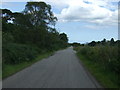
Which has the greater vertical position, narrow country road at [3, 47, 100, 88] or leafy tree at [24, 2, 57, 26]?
leafy tree at [24, 2, 57, 26]

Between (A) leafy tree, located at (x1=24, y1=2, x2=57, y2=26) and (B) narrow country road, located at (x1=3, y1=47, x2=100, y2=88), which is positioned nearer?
(B) narrow country road, located at (x1=3, y1=47, x2=100, y2=88)

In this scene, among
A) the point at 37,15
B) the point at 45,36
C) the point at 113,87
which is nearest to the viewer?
the point at 113,87

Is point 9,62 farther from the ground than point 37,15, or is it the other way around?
point 37,15

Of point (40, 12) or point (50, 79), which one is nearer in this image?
point (50, 79)

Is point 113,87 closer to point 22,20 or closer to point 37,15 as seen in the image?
point 22,20

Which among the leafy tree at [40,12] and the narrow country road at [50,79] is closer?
the narrow country road at [50,79]

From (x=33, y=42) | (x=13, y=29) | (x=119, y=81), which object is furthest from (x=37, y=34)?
(x=119, y=81)

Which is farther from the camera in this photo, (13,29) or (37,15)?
(37,15)

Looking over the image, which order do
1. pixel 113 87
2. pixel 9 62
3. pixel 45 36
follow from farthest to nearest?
pixel 45 36, pixel 9 62, pixel 113 87

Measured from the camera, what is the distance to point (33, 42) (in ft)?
162

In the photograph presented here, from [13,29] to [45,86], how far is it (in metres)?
39.8

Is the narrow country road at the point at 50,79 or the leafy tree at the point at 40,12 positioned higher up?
the leafy tree at the point at 40,12

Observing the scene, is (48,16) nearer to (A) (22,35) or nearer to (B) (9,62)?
(A) (22,35)

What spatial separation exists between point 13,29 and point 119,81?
39.6m
